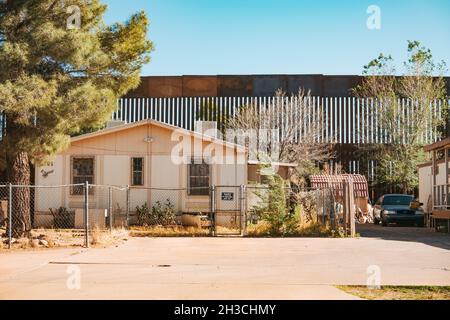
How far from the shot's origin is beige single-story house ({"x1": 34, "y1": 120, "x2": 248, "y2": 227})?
2452cm

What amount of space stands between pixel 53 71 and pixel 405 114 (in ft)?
78.7

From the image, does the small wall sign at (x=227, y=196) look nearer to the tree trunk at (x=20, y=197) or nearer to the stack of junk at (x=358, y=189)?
the stack of junk at (x=358, y=189)

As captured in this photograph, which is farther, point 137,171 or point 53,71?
point 137,171

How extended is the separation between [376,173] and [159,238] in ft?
64.3

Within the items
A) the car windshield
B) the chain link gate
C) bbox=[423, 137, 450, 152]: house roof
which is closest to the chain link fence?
the chain link gate

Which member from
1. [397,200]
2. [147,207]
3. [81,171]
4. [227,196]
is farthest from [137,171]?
[397,200]

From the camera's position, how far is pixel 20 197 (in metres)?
18.0

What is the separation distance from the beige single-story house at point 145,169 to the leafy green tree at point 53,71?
5476mm

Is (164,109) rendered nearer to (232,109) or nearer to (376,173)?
(232,109)

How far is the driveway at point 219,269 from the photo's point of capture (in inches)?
350

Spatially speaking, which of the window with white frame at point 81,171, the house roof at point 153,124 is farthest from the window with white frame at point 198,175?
the window with white frame at point 81,171

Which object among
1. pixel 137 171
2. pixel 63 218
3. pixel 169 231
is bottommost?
pixel 169 231

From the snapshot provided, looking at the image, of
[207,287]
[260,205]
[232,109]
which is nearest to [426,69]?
[232,109]

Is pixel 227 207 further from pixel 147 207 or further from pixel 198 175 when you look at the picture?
pixel 147 207
